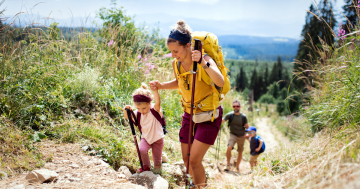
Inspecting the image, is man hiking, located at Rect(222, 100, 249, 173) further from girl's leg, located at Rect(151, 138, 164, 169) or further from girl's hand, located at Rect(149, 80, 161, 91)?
girl's hand, located at Rect(149, 80, 161, 91)

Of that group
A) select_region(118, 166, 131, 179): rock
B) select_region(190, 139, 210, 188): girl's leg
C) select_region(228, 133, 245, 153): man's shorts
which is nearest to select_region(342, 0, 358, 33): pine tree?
select_region(190, 139, 210, 188): girl's leg

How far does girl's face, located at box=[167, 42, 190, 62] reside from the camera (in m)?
2.32

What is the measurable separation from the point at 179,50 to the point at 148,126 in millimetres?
1358

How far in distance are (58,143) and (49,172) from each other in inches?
34.8

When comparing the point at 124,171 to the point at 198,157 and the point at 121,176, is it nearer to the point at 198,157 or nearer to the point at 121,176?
the point at 121,176

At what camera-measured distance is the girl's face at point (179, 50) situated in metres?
2.32

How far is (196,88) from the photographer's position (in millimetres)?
2457

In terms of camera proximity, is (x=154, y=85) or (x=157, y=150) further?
(x=157, y=150)

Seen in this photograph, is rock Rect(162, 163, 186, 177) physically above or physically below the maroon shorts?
below

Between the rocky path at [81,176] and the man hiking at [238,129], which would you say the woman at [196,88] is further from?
the man hiking at [238,129]

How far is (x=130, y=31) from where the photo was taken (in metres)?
7.29

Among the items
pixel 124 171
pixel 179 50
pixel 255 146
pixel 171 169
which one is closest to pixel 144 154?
pixel 124 171

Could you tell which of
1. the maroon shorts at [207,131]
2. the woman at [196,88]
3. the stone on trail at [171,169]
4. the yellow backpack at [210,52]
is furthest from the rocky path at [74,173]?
the yellow backpack at [210,52]

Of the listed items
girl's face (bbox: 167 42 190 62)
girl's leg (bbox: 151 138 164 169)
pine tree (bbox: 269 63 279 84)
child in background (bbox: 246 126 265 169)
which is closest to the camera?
girl's face (bbox: 167 42 190 62)
